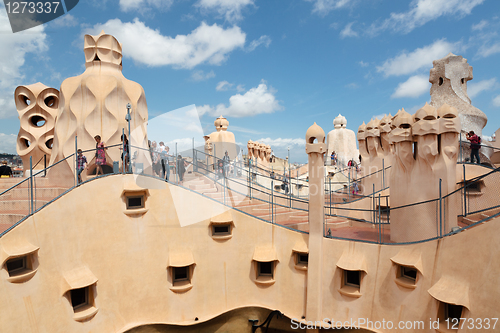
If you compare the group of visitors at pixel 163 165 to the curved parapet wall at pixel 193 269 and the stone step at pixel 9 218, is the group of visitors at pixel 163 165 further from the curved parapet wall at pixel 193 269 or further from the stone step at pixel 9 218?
the stone step at pixel 9 218

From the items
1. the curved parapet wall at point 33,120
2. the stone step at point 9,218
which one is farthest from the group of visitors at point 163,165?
the curved parapet wall at point 33,120

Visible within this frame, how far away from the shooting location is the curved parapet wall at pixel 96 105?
12172 millimetres

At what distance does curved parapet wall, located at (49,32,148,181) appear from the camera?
39.9 ft

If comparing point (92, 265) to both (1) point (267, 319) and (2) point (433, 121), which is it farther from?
(2) point (433, 121)

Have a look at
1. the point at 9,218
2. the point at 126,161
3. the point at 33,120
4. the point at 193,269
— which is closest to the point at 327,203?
the point at 193,269

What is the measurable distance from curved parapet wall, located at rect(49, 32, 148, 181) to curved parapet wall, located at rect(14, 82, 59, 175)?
9.54ft

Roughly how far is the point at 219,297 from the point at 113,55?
1208 centimetres

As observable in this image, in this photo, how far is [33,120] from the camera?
15.3m

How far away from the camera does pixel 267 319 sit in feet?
31.6

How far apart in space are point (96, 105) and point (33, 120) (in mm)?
5986

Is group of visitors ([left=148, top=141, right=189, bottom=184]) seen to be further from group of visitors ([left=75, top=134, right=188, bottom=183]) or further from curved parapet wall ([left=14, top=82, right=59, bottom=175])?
curved parapet wall ([left=14, top=82, right=59, bottom=175])

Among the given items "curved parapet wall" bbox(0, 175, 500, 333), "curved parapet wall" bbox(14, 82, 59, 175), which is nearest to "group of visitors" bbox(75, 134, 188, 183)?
"curved parapet wall" bbox(0, 175, 500, 333)

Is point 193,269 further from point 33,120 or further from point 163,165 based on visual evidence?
point 33,120

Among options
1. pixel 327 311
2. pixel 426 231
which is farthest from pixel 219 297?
pixel 426 231
